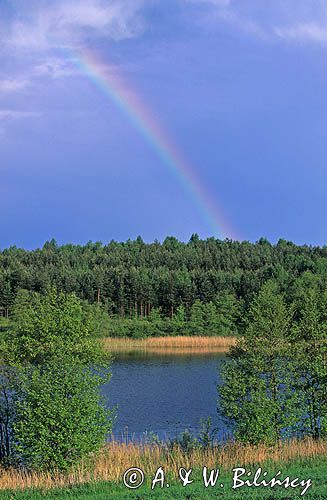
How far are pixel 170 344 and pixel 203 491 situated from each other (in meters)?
61.2

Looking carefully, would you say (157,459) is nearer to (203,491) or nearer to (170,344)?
(203,491)

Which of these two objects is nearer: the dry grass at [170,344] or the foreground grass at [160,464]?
the foreground grass at [160,464]

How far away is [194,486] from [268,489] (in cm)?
146

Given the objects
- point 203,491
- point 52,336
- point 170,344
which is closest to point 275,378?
point 52,336

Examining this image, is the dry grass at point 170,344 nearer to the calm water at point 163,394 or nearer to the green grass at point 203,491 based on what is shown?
the calm water at point 163,394

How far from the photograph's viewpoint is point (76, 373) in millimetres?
15664

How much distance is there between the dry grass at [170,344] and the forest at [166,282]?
230cm

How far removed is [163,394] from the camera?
35.4 metres

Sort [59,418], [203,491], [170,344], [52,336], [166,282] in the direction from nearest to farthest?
[203,491] → [59,418] → [52,336] → [170,344] → [166,282]

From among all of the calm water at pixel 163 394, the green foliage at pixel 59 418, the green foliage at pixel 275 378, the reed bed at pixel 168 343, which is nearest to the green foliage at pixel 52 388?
the green foliage at pixel 59 418

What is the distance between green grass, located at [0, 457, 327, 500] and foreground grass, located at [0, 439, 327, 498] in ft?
0.06

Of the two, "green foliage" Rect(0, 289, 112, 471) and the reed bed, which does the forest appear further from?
"green foliage" Rect(0, 289, 112, 471)

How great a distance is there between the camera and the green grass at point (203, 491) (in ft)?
35.7

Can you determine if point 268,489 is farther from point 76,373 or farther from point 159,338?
point 159,338
